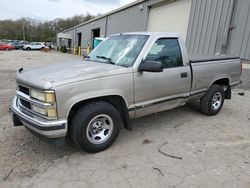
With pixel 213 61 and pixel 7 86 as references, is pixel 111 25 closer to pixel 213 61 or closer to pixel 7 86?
pixel 7 86

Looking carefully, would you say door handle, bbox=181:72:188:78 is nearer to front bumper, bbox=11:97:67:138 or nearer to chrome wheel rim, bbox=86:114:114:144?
chrome wheel rim, bbox=86:114:114:144

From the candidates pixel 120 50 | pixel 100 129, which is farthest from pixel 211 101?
pixel 100 129

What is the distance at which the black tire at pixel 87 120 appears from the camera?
3127 millimetres

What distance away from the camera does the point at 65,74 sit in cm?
313

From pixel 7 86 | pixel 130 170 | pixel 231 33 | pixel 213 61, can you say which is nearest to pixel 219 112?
pixel 213 61

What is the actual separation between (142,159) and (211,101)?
8.58 ft

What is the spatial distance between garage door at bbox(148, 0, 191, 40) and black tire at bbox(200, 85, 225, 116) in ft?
23.3

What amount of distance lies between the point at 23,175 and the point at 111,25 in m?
21.7

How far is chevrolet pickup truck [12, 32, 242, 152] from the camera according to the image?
2937 millimetres

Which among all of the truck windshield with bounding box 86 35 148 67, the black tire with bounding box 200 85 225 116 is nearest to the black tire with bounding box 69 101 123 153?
the truck windshield with bounding box 86 35 148 67

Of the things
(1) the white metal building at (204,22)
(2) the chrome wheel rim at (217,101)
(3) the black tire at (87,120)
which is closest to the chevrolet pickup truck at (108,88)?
(3) the black tire at (87,120)

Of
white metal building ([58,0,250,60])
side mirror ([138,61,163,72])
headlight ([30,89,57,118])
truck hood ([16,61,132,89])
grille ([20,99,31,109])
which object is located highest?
white metal building ([58,0,250,60])

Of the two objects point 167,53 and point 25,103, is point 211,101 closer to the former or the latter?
point 167,53

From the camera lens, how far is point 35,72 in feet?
11.2
